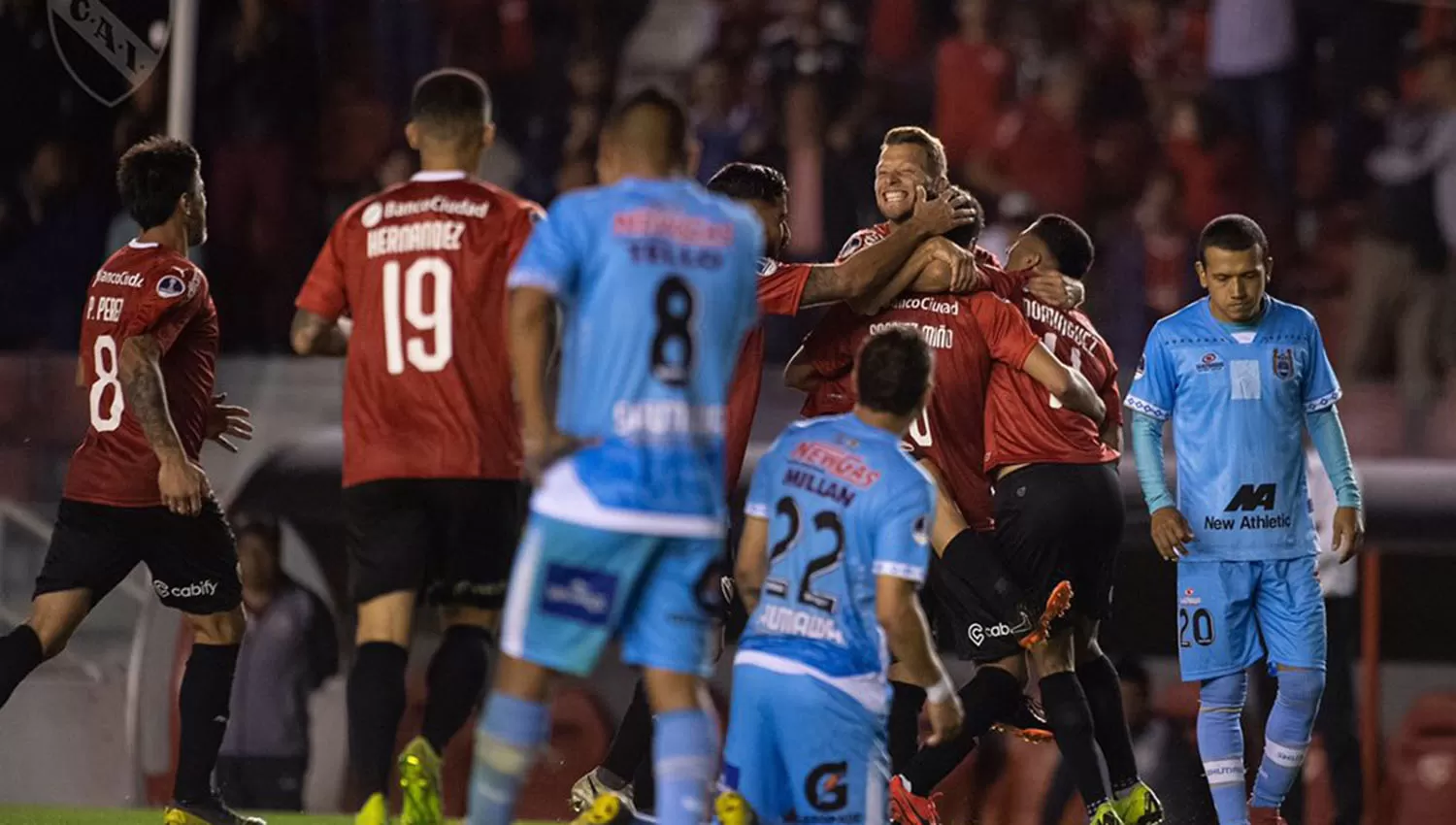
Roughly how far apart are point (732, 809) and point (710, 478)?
0.80 metres

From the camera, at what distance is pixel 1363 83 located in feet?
43.4

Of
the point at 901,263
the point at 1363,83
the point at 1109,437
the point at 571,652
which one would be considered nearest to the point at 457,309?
the point at 571,652

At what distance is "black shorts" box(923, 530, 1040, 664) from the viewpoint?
21.6ft

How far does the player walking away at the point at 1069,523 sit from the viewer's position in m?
6.67

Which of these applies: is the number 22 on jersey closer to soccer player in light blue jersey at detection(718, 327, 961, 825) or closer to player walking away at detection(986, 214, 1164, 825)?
soccer player in light blue jersey at detection(718, 327, 961, 825)

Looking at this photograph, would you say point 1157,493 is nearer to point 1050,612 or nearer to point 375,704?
point 1050,612

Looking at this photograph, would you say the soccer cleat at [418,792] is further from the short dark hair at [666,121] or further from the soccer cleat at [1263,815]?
the soccer cleat at [1263,815]

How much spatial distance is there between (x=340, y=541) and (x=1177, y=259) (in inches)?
219

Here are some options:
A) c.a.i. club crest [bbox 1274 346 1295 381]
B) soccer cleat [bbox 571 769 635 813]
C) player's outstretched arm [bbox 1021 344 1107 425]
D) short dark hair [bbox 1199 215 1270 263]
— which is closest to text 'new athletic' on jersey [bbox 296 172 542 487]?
soccer cleat [bbox 571 769 635 813]

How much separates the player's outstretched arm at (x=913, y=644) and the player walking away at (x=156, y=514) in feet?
8.04

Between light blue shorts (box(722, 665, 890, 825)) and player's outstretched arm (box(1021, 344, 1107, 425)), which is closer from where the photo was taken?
light blue shorts (box(722, 665, 890, 825))

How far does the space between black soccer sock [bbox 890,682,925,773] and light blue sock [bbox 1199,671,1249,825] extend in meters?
0.94

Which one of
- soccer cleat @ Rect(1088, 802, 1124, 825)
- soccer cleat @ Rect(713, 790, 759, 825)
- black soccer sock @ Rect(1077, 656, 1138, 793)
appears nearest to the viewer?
soccer cleat @ Rect(713, 790, 759, 825)

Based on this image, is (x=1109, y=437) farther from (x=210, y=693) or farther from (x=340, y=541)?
(x=340, y=541)
